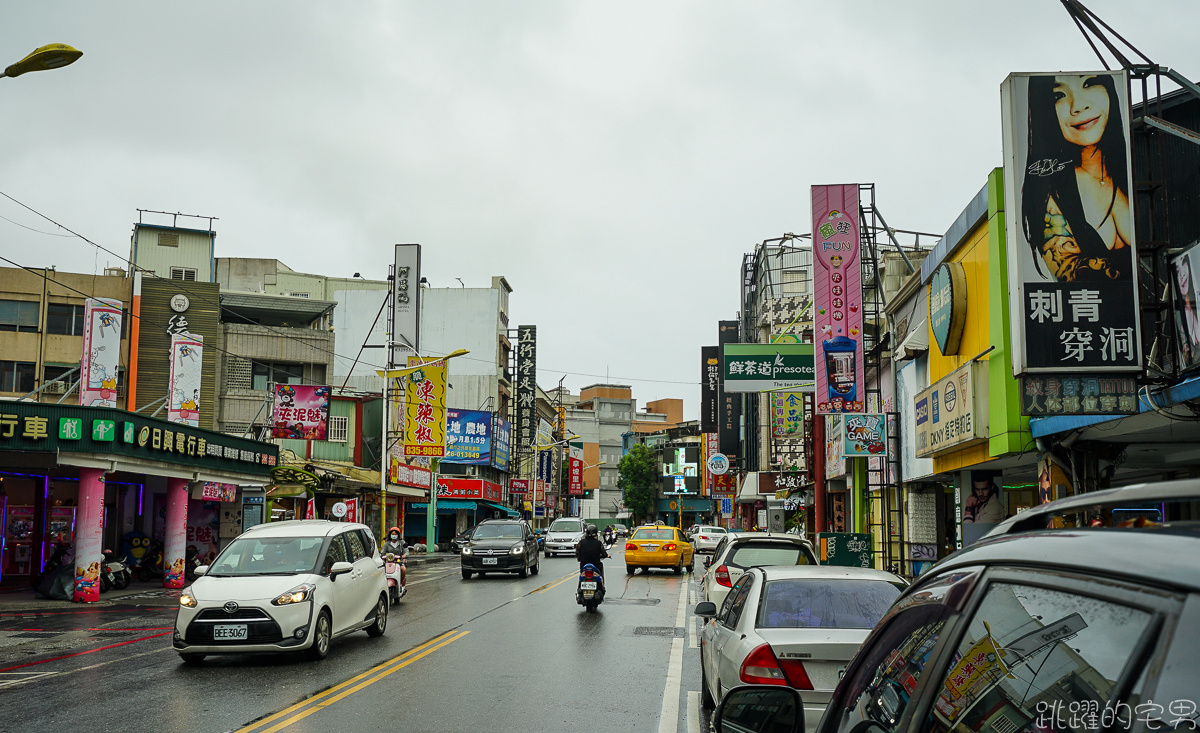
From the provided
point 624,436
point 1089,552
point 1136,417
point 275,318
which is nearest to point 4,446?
point 1136,417

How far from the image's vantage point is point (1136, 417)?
38.3 ft

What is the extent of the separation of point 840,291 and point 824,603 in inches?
727

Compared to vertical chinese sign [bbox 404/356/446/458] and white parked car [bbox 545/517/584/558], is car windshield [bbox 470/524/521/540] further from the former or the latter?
white parked car [bbox 545/517/584/558]

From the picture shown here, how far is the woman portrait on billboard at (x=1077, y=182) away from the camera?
487 inches

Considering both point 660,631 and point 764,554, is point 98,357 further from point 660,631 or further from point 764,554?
point 764,554

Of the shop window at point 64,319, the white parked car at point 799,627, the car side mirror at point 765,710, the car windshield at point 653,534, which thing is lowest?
the car windshield at point 653,534

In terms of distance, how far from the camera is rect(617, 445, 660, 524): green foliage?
Answer: 380 ft

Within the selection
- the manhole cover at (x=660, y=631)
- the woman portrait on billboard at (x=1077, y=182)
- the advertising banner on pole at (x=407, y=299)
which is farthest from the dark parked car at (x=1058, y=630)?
the advertising banner on pole at (x=407, y=299)

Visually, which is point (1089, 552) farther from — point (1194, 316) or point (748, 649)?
point (1194, 316)

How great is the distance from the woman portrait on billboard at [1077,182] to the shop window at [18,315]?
41.7m

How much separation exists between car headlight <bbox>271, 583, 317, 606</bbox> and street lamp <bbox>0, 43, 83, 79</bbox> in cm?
679

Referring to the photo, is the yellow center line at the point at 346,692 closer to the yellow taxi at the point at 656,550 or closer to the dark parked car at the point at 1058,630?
the dark parked car at the point at 1058,630

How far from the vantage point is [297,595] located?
13.1 meters

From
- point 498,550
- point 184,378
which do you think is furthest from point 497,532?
point 184,378
